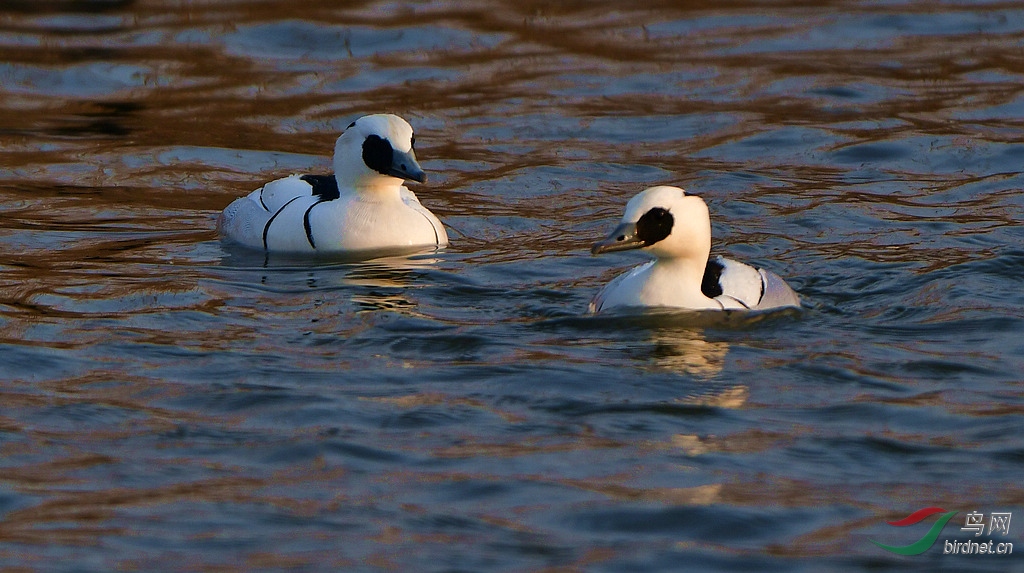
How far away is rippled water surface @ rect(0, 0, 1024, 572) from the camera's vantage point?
611 centimetres

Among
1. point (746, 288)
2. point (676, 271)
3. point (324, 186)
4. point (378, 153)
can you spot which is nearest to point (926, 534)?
point (676, 271)

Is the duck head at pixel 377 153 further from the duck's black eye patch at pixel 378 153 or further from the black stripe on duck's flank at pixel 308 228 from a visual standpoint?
the black stripe on duck's flank at pixel 308 228

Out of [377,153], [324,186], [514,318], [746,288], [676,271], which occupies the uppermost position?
[377,153]

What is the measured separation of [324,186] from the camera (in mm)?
11555

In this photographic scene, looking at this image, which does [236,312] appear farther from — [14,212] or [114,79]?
[114,79]

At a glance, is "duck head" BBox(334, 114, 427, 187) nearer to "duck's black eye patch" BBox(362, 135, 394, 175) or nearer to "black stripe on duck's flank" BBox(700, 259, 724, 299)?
"duck's black eye patch" BBox(362, 135, 394, 175)

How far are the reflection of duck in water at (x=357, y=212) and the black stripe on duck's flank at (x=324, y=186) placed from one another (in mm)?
15

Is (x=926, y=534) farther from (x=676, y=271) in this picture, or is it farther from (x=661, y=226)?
(x=676, y=271)

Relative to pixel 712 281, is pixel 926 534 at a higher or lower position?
lower

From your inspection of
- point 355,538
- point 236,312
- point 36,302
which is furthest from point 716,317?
point 36,302

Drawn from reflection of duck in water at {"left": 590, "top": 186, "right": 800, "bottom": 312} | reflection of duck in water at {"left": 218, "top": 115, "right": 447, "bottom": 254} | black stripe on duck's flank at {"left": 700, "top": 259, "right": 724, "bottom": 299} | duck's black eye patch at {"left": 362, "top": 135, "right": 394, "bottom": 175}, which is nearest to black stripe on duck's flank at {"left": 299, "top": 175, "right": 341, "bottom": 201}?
reflection of duck in water at {"left": 218, "top": 115, "right": 447, "bottom": 254}

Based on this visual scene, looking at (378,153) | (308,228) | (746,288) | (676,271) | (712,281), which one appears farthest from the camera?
(308,228)

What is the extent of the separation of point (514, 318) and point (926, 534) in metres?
3.53

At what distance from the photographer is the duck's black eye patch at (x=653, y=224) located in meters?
8.43
